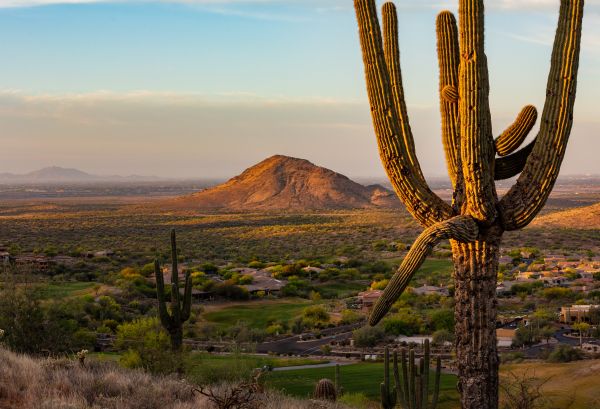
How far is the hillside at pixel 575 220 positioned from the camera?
116m

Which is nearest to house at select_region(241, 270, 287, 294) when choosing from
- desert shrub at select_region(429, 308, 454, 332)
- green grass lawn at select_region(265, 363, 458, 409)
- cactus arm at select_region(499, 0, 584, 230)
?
desert shrub at select_region(429, 308, 454, 332)

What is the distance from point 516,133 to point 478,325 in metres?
3.01

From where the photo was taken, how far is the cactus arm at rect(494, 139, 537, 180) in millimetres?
11148

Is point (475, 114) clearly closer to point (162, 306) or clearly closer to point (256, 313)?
point (162, 306)

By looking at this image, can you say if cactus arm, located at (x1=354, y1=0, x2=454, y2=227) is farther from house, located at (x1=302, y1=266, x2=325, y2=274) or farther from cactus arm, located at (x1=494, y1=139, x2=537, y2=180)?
house, located at (x1=302, y1=266, x2=325, y2=274)

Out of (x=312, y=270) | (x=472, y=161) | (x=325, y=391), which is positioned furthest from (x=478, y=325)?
(x=312, y=270)

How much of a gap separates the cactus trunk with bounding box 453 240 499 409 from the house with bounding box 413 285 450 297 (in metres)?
40.5

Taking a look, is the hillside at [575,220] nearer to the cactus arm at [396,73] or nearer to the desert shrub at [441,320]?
the desert shrub at [441,320]

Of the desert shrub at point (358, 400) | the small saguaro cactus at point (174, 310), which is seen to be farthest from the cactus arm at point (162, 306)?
the desert shrub at point (358, 400)

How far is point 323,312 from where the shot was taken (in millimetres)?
45625

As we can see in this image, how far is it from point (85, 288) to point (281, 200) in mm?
145884

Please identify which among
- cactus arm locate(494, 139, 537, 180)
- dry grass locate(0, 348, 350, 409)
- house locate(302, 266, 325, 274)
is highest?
cactus arm locate(494, 139, 537, 180)

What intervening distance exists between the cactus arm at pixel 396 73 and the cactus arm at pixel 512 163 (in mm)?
1195

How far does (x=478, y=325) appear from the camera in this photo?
35.1ft
